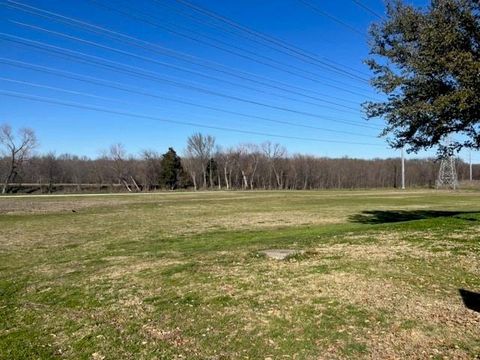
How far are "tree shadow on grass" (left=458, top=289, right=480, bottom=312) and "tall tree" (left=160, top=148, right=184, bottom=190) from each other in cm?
11091

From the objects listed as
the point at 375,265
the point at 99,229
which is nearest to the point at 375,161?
the point at 99,229

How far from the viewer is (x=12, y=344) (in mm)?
6621

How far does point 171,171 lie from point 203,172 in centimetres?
1654

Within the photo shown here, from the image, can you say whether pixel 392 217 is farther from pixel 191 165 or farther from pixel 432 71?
pixel 191 165

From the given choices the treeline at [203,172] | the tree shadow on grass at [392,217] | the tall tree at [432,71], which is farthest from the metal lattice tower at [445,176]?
the tall tree at [432,71]

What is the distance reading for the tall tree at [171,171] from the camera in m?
117

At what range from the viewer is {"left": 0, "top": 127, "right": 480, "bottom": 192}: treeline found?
11794 centimetres

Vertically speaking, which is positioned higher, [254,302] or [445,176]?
[445,176]

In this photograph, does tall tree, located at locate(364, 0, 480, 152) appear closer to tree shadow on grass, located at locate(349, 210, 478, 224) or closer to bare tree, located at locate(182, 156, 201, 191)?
tree shadow on grass, located at locate(349, 210, 478, 224)

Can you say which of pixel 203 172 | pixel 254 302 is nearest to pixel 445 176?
pixel 203 172

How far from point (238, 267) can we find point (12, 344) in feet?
16.9

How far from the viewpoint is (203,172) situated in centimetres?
13238

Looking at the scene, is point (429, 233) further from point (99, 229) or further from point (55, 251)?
point (99, 229)

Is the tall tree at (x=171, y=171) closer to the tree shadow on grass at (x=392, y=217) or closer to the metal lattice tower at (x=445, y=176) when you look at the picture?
the metal lattice tower at (x=445, y=176)
